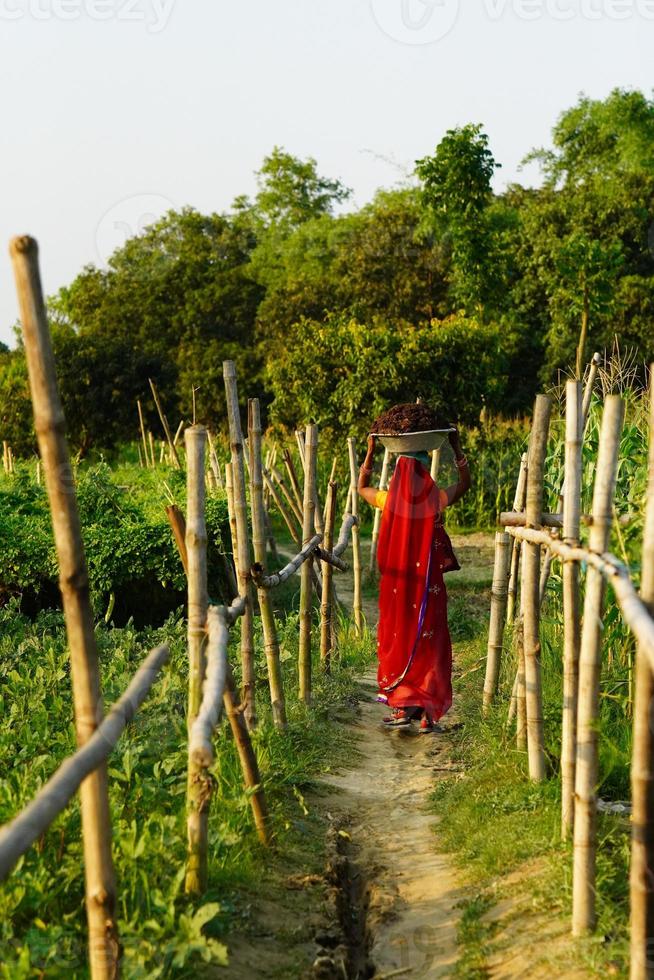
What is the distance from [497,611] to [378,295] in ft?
59.7

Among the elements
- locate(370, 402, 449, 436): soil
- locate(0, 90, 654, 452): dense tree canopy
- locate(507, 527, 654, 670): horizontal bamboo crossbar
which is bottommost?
locate(507, 527, 654, 670): horizontal bamboo crossbar

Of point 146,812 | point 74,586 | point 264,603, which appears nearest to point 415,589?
point 264,603

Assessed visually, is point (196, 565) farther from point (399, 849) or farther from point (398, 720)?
point (398, 720)

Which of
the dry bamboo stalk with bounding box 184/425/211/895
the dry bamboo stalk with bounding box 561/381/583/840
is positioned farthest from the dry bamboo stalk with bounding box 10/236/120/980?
the dry bamboo stalk with bounding box 561/381/583/840

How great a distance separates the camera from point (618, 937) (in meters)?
3.07

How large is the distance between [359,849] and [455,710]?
2.14 metres

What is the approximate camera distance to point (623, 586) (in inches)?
108

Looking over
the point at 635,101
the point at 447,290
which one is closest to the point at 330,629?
the point at 447,290

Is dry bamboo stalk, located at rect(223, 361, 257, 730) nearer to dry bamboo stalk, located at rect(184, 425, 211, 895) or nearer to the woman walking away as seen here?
the woman walking away

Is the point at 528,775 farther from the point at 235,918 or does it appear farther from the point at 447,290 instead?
the point at 447,290

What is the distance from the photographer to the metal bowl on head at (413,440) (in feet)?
18.6

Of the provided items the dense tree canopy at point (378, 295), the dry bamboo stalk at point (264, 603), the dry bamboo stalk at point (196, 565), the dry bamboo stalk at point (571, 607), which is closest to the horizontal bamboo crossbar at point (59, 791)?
the dry bamboo stalk at point (196, 565)

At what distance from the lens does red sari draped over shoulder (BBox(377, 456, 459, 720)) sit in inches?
228

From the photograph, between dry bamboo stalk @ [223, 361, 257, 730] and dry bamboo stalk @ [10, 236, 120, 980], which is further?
dry bamboo stalk @ [223, 361, 257, 730]
